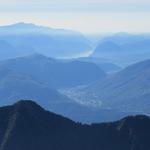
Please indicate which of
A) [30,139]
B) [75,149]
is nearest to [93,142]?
[75,149]

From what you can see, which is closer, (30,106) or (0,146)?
(0,146)

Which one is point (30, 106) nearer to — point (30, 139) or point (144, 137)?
point (30, 139)

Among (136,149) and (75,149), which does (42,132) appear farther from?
(136,149)

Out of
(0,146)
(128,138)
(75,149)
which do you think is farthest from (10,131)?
(128,138)

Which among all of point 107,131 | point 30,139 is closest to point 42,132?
point 30,139
